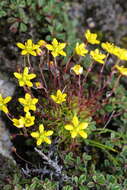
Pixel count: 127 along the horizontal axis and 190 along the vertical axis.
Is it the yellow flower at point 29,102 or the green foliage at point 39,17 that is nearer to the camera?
the yellow flower at point 29,102

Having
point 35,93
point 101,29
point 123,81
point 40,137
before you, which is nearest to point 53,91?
point 35,93

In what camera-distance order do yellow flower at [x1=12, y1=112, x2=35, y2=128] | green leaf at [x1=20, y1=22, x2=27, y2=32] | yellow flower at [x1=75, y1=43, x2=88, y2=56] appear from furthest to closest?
green leaf at [x1=20, y1=22, x2=27, y2=32] < yellow flower at [x1=75, y1=43, x2=88, y2=56] < yellow flower at [x1=12, y1=112, x2=35, y2=128]

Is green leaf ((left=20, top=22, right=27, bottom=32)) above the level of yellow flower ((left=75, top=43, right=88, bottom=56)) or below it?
above

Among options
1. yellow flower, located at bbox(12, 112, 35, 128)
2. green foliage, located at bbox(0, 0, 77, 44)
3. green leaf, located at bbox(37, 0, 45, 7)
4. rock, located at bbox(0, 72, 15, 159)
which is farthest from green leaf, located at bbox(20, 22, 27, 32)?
yellow flower, located at bbox(12, 112, 35, 128)

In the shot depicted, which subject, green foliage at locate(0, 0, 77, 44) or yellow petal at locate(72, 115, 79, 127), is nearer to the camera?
yellow petal at locate(72, 115, 79, 127)

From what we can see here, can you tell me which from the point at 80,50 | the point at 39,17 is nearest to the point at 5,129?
the point at 80,50

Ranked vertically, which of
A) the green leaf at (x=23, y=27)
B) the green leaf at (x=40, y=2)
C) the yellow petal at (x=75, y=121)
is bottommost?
the yellow petal at (x=75, y=121)

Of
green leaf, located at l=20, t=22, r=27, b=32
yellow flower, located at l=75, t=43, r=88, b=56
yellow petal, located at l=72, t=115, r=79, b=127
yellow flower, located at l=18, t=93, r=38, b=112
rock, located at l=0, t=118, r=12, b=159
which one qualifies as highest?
green leaf, located at l=20, t=22, r=27, b=32

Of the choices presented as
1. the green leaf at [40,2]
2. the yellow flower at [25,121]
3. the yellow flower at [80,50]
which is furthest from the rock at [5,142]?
the green leaf at [40,2]

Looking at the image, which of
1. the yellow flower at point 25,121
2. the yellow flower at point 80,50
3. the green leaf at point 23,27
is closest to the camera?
the yellow flower at point 25,121

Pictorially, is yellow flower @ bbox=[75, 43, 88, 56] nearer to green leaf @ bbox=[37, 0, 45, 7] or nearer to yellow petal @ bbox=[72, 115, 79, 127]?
yellow petal @ bbox=[72, 115, 79, 127]

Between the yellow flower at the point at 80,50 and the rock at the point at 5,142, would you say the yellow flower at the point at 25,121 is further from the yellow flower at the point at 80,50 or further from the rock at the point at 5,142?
the yellow flower at the point at 80,50

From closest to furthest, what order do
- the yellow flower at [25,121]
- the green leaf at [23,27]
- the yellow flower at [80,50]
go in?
the yellow flower at [25,121] → the yellow flower at [80,50] → the green leaf at [23,27]
